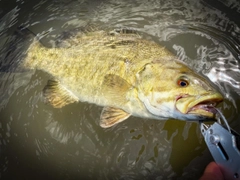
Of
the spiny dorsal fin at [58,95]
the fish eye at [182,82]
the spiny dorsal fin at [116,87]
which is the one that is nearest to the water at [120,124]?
the spiny dorsal fin at [58,95]

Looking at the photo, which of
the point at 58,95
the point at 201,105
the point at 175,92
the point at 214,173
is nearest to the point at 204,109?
the point at 201,105

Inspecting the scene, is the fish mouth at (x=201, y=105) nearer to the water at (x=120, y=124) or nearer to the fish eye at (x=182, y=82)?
the fish eye at (x=182, y=82)

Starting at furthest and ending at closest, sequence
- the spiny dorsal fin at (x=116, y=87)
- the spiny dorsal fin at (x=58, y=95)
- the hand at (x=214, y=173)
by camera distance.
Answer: the spiny dorsal fin at (x=58, y=95), the spiny dorsal fin at (x=116, y=87), the hand at (x=214, y=173)

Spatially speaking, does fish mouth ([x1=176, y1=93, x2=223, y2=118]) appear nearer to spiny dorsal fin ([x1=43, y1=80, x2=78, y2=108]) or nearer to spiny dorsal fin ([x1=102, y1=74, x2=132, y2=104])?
spiny dorsal fin ([x1=102, y1=74, x2=132, y2=104])

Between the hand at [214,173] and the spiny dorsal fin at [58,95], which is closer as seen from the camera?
the hand at [214,173]

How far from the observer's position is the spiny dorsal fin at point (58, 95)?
298 centimetres

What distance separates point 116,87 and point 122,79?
0.09m

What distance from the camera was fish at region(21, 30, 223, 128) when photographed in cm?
217

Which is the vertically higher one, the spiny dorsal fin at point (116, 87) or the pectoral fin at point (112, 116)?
the spiny dorsal fin at point (116, 87)

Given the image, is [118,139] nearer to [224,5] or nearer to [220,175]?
[220,175]

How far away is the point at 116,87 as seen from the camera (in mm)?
2543

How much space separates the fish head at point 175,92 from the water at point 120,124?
55 centimetres

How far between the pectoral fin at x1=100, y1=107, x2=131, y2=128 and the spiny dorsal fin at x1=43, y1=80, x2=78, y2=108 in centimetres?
48

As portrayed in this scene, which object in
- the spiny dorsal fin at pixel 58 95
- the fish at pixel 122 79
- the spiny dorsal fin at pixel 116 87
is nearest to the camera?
the fish at pixel 122 79
